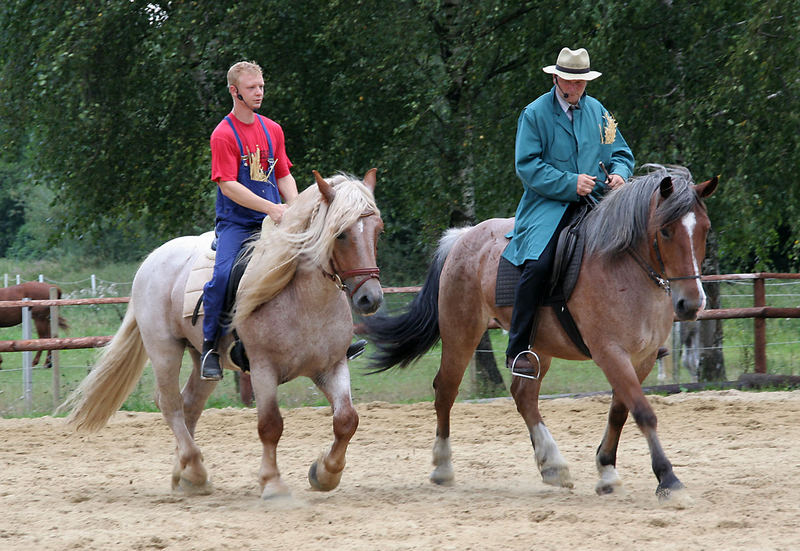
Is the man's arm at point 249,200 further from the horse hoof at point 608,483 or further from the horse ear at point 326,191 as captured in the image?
the horse hoof at point 608,483

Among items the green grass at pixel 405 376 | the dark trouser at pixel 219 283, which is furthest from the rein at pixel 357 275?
the green grass at pixel 405 376

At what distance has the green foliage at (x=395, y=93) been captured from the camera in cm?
926

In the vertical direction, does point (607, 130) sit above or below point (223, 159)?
above

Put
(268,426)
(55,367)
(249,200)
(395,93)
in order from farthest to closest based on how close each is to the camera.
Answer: (395,93), (55,367), (249,200), (268,426)

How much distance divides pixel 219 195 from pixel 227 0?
20.5 feet

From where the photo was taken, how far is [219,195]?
17.7ft

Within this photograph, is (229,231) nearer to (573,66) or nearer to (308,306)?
(308,306)

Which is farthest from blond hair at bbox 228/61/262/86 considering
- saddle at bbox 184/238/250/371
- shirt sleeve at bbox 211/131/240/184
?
saddle at bbox 184/238/250/371

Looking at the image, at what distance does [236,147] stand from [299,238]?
757mm

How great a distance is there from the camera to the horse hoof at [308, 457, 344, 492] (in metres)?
5.04

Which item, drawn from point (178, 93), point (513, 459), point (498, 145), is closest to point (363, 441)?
point (513, 459)

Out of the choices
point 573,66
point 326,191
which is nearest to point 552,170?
point 573,66

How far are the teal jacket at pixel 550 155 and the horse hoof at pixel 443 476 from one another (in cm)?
144

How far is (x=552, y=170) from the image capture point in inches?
212
